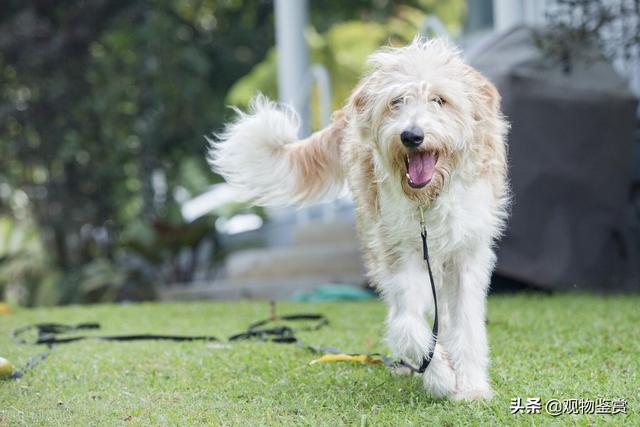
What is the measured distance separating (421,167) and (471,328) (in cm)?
81

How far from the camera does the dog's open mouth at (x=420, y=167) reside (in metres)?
3.75

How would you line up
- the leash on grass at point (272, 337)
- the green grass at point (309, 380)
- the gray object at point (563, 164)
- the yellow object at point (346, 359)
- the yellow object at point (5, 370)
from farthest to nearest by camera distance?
A: the gray object at point (563, 164) < the yellow object at point (346, 359) < the yellow object at point (5, 370) < the leash on grass at point (272, 337) < the green grass at point (309, 380)

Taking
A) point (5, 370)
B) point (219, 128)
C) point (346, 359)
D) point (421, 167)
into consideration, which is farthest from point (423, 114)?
point (219, 128)

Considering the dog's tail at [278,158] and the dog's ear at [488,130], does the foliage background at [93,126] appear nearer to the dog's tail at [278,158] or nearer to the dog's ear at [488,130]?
the dog's tail at [278,158]

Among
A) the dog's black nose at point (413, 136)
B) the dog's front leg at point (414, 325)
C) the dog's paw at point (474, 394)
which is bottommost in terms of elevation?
the dog's paw at point (474, 394)

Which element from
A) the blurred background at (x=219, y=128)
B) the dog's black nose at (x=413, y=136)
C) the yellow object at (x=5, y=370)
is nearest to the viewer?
the dog's black nose at (x=413, y=136)

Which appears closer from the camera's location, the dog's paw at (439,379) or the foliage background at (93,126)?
the dog's paw at (439,379)

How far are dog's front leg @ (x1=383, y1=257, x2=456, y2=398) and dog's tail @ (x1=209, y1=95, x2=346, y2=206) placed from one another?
3.71ft

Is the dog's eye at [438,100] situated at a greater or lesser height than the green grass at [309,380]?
greater

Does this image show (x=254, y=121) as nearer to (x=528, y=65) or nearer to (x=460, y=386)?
(x=460, y=386)

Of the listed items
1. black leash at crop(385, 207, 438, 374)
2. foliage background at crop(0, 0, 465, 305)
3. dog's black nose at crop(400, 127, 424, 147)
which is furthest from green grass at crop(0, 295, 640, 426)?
foliage background at crop(0, 0, 465, 305)

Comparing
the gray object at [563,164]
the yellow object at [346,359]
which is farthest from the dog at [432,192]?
the gray object at [563,164]

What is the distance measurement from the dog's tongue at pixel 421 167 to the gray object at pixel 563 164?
13.2ft

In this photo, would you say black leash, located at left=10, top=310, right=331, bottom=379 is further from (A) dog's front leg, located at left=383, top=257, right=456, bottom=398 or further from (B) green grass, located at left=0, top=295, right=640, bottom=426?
(A) dog's front leg, located at left=383, top=257, right=456, bottom=398
